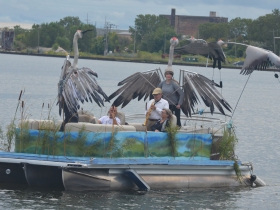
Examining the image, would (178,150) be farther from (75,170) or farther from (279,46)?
(279,46)

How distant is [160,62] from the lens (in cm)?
13825

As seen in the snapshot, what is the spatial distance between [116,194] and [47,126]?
1.99 metres

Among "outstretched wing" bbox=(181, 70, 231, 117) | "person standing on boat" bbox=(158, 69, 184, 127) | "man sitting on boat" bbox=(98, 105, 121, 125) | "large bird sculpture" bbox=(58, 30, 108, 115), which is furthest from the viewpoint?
"outstretched wing" bbox=(181, 70, 231, 117)

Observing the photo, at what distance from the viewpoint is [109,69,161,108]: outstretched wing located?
19.7 metres

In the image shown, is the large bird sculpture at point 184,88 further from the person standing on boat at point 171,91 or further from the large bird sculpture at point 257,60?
the large bird sculpture at point 257,60

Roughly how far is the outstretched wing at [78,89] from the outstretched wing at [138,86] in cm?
216

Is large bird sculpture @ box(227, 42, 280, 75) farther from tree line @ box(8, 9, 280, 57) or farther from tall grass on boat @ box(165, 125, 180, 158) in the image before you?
tree line @ box(8, 9, 280, 57)

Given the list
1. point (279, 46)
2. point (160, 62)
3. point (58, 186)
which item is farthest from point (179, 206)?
point (160, 62)

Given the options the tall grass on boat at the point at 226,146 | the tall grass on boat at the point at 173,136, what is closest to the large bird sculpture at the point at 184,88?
the tall grass on boat at the point at 226,146

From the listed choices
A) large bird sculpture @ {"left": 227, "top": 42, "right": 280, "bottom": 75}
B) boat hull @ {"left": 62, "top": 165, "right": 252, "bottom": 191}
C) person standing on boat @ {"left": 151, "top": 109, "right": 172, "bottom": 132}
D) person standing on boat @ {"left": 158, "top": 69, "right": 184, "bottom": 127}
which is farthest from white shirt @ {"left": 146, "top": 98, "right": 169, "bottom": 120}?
large bird sculpture @ {"left": 227, "top": 42, "right": 280, "bottom": 75}

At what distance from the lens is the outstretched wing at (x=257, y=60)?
1862 centimetres

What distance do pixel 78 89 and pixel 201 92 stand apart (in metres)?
3.32

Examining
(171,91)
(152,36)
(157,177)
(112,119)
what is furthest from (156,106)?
(152,36)

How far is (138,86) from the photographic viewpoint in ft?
65.2
